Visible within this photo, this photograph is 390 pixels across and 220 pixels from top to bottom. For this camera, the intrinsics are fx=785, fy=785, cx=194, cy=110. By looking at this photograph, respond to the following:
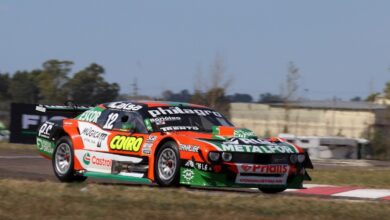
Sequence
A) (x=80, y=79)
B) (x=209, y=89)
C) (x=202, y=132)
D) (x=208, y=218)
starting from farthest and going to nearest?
(x=80, y=79) → (x=209, y=89) → (x=202, y=132) → (x=208, y=218)

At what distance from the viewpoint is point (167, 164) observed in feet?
33.1

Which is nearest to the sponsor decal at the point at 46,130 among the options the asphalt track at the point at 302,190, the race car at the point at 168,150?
the race car at the point at 168,150

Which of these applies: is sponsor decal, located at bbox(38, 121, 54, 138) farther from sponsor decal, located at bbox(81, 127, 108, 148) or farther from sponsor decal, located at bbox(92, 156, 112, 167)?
sponsor decal, located at bbox(92, 156, 112, 167)

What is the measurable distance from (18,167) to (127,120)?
196 inches

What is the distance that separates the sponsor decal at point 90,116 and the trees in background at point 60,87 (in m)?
29.2

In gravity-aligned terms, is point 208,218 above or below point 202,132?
below

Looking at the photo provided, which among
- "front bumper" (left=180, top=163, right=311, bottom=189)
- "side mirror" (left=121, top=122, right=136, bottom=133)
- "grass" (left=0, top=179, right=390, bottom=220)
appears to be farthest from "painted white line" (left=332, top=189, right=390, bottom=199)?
"side mirror" (left=121, top=122, right=136, bottom=133)

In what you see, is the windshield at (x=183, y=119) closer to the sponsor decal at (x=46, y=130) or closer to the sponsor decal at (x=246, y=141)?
the sponsor decal at (x=246, y=141)

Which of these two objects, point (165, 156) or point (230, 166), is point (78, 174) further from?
point (230, 166)

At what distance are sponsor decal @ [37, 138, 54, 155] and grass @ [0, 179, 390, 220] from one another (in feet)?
7.77

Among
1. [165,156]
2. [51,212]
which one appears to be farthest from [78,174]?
[51,212]

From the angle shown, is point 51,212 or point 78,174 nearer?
point 51,212

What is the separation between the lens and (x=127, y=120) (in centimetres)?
1101

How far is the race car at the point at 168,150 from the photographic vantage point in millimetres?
9703
